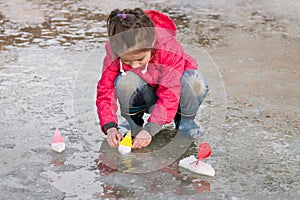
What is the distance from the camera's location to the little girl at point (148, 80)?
113 inches

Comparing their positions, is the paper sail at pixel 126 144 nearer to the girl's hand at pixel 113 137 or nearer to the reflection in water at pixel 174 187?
the girl's hand at pixel 113 137

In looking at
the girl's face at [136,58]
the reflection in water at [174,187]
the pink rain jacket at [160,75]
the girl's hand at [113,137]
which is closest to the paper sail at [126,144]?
the girl's hand at [113,137]

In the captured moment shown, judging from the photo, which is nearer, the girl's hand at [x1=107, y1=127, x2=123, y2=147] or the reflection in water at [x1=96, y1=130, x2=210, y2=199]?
the reflection in water at [x1=96, y1=130, x2=210, y2=199]

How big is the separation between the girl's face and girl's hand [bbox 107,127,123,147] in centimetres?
38

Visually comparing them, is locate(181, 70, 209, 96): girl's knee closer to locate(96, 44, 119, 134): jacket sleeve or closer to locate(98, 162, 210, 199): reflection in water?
locate(96, 44, 119, 134): jacket sleeve

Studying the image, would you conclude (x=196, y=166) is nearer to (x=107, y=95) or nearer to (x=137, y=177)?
(x=137, y=177)

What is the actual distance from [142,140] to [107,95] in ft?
1.10

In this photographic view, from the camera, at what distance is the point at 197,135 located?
3328 mm

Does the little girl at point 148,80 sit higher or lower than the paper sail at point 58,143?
higher

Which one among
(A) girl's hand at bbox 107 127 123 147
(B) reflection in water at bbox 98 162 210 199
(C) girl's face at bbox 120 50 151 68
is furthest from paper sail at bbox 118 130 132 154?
(C) girl's face at bbox 120 50 151 68

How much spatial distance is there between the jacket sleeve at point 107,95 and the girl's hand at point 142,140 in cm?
15

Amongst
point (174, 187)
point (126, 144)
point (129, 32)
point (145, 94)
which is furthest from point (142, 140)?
point (129, 32)

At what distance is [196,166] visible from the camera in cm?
286

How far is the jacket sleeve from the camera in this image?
10.3 feet
